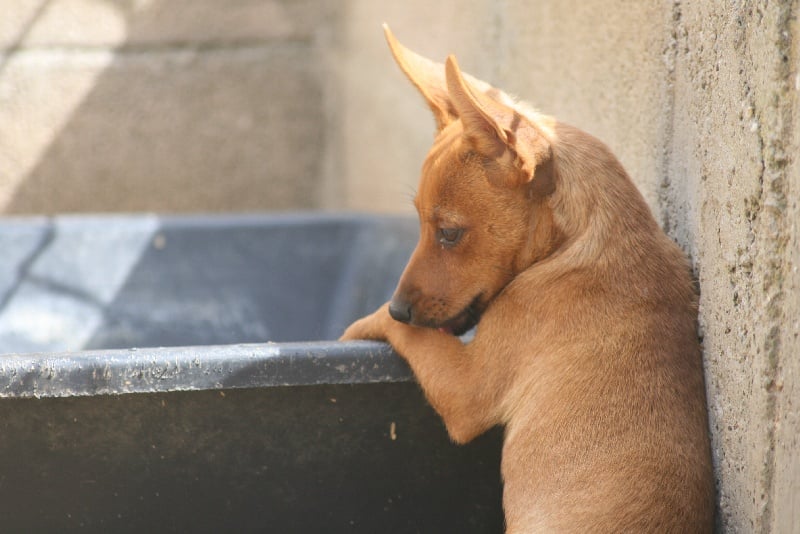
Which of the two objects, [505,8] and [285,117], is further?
[285,117]

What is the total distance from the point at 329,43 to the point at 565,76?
10.4 feet

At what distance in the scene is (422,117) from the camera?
15.4 feet


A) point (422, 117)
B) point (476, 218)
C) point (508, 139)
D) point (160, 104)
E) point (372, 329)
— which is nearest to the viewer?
point (508, 139)

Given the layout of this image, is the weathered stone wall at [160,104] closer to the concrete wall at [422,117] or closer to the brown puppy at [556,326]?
the concrete wall at [422,117]

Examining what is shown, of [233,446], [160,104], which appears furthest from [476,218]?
[160,104]

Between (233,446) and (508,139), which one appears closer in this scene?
(508,139)

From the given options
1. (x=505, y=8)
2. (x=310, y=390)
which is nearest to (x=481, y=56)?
(x=505, y=8)

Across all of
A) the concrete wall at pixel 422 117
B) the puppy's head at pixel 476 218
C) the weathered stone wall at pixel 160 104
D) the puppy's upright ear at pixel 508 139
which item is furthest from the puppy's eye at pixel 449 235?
the weathered stone wall at pixel 160 104

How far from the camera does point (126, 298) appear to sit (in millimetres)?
3877

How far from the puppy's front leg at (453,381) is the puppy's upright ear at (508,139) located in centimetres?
37

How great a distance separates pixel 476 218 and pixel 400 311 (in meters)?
0.26

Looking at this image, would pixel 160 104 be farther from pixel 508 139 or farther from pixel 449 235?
pixel 508 139

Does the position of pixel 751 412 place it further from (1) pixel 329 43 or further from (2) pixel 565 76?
(1) pixel 329 43

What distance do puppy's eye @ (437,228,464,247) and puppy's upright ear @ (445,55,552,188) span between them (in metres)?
0.15
